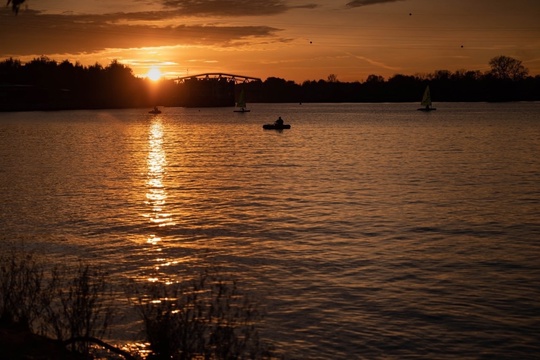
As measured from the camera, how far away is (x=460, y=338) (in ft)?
50.7

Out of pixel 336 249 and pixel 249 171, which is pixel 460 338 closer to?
pixel 336 249

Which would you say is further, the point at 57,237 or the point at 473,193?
the point at 473,193

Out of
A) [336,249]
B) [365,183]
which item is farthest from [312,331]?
[365,183]

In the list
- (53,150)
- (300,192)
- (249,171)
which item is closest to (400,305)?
(300,192)

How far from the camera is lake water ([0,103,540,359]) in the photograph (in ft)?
52.8

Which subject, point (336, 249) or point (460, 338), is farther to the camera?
point (336, 249)

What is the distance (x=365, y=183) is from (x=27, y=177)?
27.2 meters

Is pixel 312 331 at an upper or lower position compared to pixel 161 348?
lower

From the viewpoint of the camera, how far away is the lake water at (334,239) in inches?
634

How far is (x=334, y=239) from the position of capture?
27016 mm

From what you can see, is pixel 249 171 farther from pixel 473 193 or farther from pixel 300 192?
pixel 473 193

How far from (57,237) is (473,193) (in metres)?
27.1

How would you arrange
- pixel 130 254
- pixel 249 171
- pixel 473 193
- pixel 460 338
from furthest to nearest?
pixel 249 171, pixel 473 193, pixel 130 254, pixel 460 338

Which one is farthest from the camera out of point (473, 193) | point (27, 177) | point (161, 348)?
point (27, 177)
